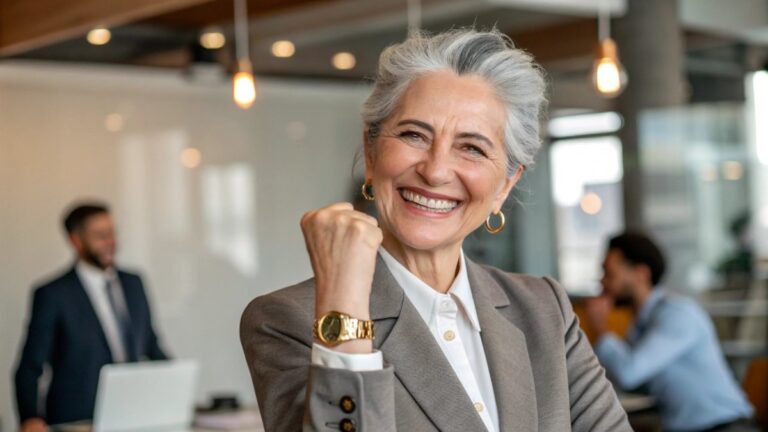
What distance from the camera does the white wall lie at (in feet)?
30.1

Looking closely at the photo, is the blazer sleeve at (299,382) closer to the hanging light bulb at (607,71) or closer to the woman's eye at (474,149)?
the woman's eye at (474,149)

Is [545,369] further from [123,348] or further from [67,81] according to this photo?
[67,81]

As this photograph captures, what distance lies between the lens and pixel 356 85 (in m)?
10.9

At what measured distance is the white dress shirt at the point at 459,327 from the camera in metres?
1.94

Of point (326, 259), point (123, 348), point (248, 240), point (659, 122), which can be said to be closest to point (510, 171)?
point (326, 259)

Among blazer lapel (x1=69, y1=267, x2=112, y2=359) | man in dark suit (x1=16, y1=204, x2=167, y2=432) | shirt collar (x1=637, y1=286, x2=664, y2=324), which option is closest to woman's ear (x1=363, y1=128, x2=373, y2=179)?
shirt collar (x1=637, y1=286, x2=664, y2=324)

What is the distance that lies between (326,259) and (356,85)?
925 cm

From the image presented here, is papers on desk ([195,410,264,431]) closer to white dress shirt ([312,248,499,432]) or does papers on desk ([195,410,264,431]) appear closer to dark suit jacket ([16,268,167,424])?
dark suit jacket ([16,268,167,424])

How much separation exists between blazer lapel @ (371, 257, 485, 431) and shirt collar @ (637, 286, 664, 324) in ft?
14.2

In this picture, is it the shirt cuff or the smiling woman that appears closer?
the shirt cuff

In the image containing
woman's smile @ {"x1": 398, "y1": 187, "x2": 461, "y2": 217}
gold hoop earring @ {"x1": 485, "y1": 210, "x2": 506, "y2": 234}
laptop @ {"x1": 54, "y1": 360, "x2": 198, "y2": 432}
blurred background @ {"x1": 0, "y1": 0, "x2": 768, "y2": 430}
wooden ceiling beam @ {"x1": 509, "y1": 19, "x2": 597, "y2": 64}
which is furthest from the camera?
wooden ceiling beam @ {"x1": 509, "y1": 19, "x2": 597, "y2": 64}

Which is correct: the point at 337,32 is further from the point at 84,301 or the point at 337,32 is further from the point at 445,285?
the point at 445,285

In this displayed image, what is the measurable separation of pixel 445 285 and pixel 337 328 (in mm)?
413

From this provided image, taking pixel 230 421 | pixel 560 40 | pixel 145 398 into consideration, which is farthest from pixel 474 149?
pixel 560 40
